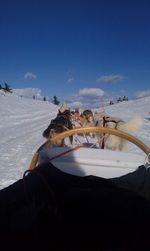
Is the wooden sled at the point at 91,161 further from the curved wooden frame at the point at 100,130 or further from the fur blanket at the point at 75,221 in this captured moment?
the fur blanket at the point at 75,221

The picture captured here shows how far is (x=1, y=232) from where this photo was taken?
639 mm

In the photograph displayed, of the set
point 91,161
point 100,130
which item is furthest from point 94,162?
point 100,130

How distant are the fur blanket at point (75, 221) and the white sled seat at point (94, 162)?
0.40 m

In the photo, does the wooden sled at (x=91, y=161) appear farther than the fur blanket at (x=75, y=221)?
Yes

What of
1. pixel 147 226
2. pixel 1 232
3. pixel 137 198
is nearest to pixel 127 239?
pixel 147 226

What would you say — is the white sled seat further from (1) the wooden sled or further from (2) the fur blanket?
(2) the fur blanket

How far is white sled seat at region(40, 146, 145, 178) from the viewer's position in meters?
1.20

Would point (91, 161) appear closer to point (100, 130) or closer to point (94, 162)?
point (94, 162)

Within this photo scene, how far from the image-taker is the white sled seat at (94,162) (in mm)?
1199

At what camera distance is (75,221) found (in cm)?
66

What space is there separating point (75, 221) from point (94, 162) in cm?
57

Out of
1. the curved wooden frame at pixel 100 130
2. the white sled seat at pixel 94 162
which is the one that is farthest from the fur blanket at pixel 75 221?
the curved wooden frame at pixel 100 130

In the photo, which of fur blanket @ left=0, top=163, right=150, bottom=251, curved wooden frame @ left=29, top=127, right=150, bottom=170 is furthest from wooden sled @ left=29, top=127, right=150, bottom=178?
fur blanket @ left=0, top=163, right=150, bottom=251

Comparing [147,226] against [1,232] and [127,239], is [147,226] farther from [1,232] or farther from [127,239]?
[1,232]
